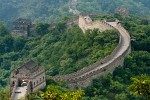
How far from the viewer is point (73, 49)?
76.6 metres

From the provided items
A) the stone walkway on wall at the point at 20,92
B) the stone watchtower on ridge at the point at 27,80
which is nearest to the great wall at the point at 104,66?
the stone watchtower on ridge at the point at 27,80

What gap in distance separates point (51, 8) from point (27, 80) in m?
128

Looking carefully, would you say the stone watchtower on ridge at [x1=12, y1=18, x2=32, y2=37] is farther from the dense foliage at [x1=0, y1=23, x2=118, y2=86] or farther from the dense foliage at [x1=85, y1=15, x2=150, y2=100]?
the dense foliage at [x1=85, y1=15, x2=150, y2=100]

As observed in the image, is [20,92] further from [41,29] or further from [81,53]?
[41,29]

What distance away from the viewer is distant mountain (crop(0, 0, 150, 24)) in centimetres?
16950

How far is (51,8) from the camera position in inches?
7008

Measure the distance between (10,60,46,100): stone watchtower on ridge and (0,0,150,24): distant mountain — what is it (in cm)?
11029

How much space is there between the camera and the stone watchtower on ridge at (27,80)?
5097 cm

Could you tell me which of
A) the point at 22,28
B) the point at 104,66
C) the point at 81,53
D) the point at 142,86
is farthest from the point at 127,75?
the point at 22,28

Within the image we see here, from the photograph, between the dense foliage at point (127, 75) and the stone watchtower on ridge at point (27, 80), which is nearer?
the stone watchtower on ridge at point (27, 80)

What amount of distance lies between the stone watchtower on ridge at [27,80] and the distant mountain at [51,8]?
362 ft

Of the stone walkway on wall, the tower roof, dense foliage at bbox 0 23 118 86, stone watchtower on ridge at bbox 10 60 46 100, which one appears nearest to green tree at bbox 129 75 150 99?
the stone walkway on wall

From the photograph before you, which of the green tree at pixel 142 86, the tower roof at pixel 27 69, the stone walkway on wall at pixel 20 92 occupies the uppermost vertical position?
the green tree at pixel 142 86

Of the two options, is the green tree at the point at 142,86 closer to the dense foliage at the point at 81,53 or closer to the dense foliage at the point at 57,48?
the dense foliage at the point at 81,53
